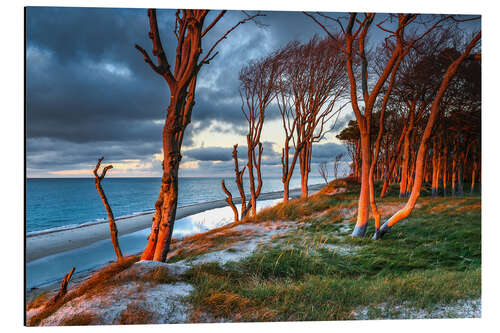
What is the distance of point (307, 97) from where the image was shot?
5.98 metres

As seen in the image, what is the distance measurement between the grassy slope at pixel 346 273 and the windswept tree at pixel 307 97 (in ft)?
7.16

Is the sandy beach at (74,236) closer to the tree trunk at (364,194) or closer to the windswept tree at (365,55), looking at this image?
the tree trunk at (364,194)

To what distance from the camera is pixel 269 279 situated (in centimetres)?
273

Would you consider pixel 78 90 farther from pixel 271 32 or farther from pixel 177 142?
pixel 271 32

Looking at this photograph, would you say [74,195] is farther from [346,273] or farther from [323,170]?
[323,170]

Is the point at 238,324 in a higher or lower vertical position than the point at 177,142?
lower

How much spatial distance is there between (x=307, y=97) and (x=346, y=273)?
417 centimetres

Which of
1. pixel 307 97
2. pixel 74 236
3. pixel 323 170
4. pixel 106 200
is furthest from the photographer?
pixel 323 170

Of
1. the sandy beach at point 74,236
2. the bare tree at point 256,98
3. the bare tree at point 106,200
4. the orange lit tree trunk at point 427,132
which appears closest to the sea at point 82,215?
the sandy beach at point 74,236

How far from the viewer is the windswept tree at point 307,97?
17.5 ft

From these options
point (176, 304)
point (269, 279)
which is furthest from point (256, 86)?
point (176, 304)

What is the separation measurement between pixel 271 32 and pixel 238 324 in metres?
3.39

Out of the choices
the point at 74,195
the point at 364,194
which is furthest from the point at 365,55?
the point at 74,195

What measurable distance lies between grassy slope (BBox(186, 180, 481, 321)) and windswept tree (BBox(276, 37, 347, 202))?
2181 millimetres
